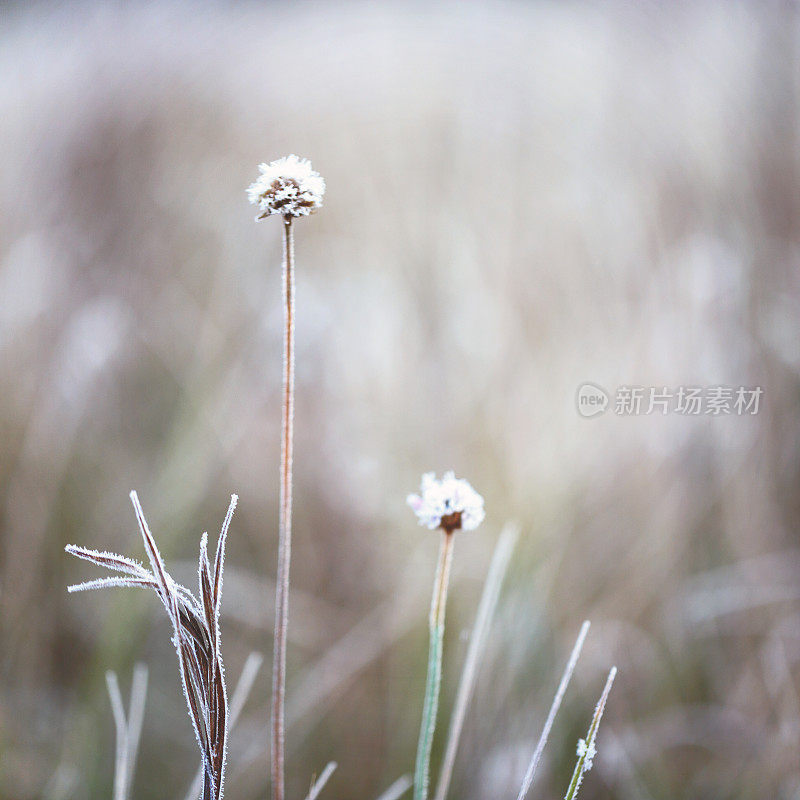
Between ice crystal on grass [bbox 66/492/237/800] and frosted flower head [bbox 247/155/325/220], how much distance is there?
0.29 ft

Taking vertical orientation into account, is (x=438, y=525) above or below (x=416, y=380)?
below

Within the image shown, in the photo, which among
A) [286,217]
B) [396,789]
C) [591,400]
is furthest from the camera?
[591,400]

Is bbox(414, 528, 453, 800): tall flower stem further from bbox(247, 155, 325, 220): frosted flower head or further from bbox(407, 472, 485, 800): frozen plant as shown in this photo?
bbox(247, 155, 325, 220): frosted flower head

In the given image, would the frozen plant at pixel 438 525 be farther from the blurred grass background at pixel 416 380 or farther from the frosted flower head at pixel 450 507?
the blurred grass background at pixel 416 380

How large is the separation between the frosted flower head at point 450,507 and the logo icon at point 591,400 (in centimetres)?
58

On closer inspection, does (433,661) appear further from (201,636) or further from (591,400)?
(591,400)

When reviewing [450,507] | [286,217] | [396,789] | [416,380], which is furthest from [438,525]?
[416,380]

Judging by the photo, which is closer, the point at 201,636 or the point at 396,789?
the point at 201,636

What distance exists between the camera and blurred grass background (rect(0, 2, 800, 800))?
1.89 ft

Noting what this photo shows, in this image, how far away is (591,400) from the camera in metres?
0.81

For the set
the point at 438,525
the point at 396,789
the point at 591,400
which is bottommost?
the point at 396,789

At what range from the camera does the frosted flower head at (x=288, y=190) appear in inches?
8.4

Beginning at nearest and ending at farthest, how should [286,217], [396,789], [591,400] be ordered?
[286,217] → [396,789] → [591,400]

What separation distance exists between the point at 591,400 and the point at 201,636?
25.8 inches
